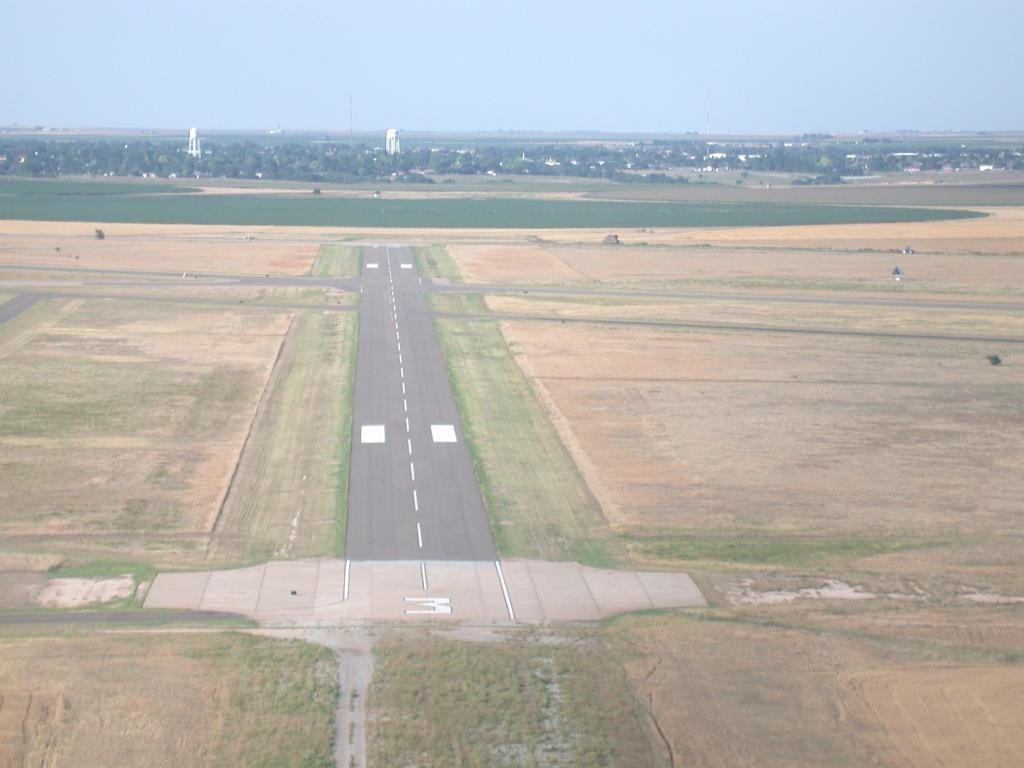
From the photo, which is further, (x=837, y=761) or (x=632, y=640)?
(x=632, y=640)

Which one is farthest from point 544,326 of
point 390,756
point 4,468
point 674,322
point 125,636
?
point 390,756

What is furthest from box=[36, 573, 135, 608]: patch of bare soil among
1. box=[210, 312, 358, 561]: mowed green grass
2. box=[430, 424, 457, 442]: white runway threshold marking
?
box=[430, 424, 457, 442]: white runway threshold marking

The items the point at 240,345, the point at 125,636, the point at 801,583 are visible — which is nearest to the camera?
the point at 125,636

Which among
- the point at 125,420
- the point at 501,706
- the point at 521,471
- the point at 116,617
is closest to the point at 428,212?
the point at 125,420

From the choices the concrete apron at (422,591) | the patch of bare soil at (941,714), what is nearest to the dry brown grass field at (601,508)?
the patch of bare soil at (941,714)

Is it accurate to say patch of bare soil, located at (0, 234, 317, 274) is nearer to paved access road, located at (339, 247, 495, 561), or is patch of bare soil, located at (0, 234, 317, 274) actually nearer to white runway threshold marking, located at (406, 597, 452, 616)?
paved access road, located at (339, 247, 495, 561)

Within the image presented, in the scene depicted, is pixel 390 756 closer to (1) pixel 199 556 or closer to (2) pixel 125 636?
(2) pixel 125 636
